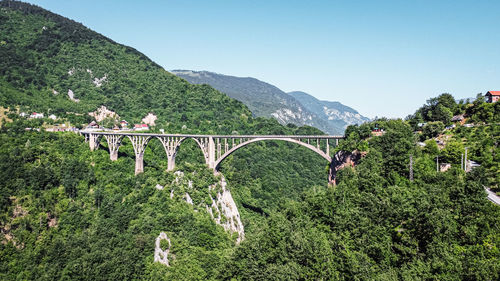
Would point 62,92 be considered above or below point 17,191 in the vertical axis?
above

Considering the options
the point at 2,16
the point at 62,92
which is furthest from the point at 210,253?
the point at 2,16

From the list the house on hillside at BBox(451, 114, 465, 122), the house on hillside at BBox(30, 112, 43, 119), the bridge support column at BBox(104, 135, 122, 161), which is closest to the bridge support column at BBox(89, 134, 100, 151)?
the bridge support column at BBox(104, 135, 122, 161)

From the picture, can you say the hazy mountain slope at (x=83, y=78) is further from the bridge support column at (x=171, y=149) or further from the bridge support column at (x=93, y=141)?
the bridge support column at (x=171, y=149)

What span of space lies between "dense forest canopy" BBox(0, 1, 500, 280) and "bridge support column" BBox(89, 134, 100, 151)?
757 millimetres

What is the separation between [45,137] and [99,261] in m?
24.5

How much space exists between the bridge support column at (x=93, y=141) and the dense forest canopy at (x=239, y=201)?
76 cm

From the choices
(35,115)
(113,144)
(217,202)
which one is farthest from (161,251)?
(35,115)

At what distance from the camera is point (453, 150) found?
34250 millimetres

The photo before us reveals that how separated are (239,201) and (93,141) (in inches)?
918

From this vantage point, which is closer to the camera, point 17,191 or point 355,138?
point 17,191

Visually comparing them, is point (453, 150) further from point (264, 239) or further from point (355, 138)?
point (264, 239)

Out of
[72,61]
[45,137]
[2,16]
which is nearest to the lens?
[45,137]

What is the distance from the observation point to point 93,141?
51406 mm

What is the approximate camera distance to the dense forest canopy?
20.7 meters
